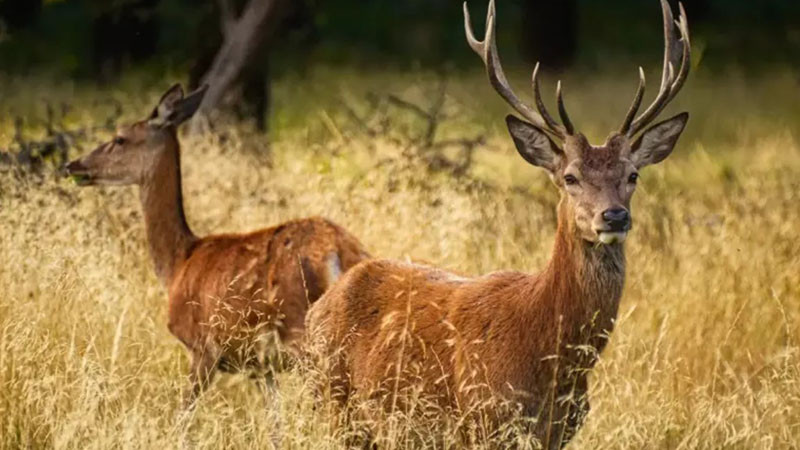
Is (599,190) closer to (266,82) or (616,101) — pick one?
(266,82)

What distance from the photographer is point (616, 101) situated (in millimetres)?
18703

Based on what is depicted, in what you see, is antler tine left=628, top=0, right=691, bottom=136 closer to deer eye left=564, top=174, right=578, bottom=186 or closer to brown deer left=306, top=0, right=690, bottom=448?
brown deer left=306, top=0, right=690, bottom=448

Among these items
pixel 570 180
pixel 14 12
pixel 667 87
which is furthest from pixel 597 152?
pixel 14 12

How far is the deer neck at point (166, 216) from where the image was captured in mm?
8414

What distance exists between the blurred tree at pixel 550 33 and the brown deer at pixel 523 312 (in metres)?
15.4

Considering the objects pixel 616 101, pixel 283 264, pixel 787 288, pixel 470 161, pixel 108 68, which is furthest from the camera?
pixel 108 68

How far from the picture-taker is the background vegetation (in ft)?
20.9

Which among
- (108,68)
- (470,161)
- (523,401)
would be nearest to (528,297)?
(523,401)

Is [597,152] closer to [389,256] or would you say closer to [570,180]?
[570,180]

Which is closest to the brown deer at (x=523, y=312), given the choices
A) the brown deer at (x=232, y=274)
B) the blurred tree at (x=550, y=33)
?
the brown deer at (x=232, y=274)

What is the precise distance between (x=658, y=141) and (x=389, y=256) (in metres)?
2.60

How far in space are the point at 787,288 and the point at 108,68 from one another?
1297cm

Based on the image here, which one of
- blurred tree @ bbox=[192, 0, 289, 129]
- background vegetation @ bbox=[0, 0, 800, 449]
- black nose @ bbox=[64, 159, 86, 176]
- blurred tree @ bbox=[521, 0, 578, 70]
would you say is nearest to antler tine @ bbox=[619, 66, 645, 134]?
background vegetation @ bbox=[0, 0, 800, 449]

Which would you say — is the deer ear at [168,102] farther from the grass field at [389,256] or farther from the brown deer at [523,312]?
the brown deer at [523,312]
